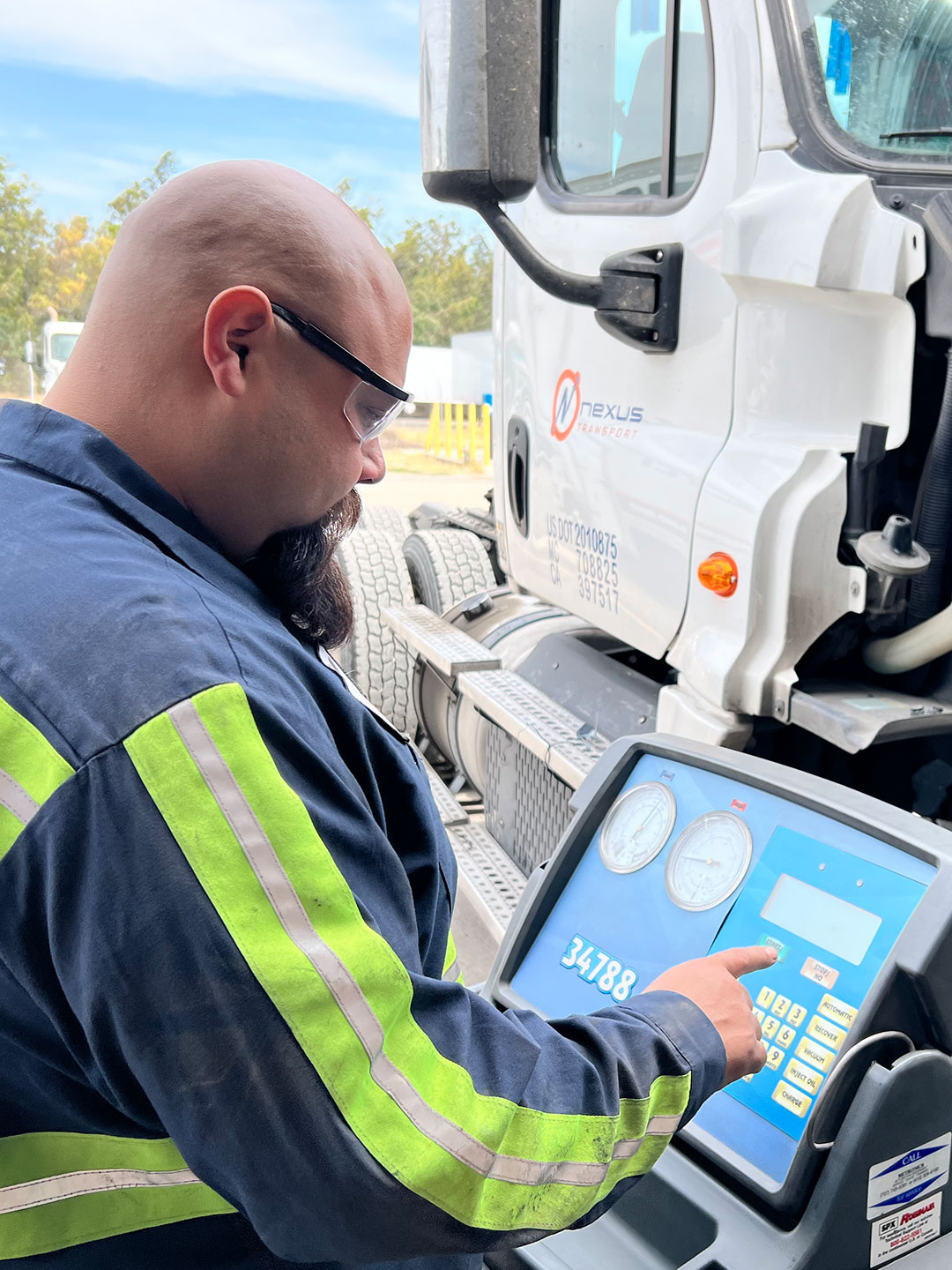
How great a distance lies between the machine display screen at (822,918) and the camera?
1.21 meters

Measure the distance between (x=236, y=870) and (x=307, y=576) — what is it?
460 mm

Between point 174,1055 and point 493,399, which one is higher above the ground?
point 493,399

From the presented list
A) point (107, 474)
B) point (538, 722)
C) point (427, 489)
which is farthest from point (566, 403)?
point (427, 489)

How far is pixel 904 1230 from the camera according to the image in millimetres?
1175

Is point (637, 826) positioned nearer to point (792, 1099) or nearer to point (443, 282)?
point (792, 1099)

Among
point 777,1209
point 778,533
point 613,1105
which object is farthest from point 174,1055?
point 778,533

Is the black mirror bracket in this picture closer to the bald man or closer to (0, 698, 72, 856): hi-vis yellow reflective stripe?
the bald man

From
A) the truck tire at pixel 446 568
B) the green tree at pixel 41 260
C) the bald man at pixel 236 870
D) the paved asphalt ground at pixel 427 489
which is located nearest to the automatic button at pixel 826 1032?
the bald man at pixel 236 870

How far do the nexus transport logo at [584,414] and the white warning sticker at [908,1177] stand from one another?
1.77 m

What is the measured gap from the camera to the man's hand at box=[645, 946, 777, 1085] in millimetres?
1062

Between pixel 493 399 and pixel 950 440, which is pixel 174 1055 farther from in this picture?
pixel 493 399

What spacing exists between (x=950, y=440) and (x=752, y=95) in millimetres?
768

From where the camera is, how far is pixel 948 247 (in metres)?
1.89

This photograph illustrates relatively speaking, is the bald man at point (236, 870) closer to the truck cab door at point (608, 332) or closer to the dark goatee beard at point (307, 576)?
the dark goatee beard at point (307, 576)
